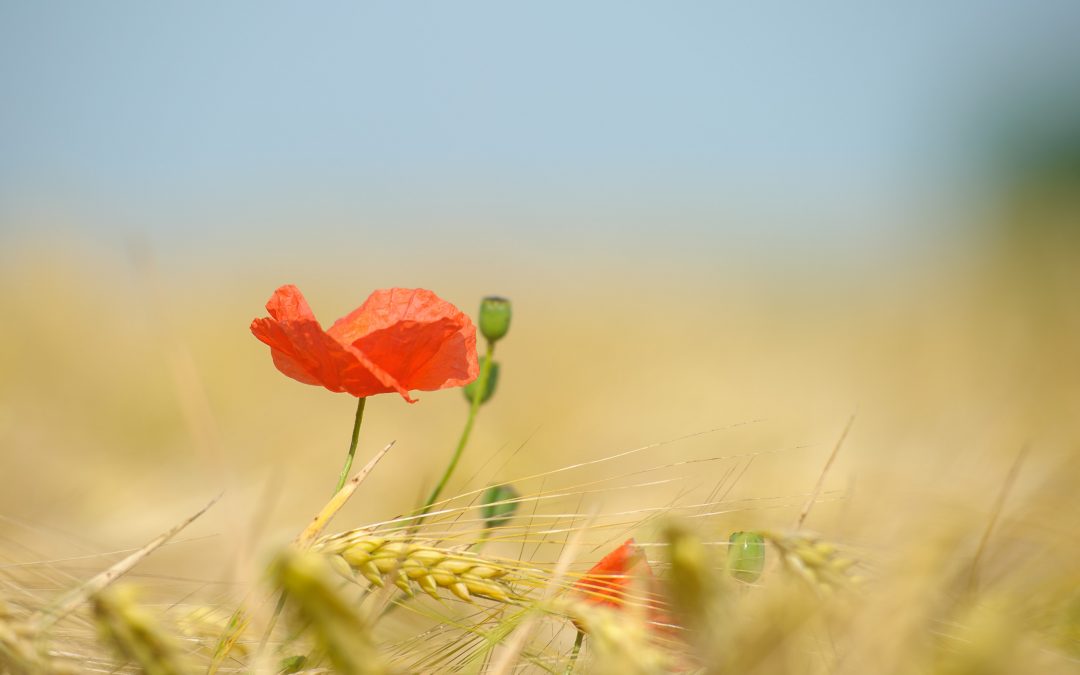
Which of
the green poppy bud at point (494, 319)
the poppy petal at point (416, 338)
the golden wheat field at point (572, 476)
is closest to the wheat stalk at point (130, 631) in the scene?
the golden wheat field at point (572, 476)

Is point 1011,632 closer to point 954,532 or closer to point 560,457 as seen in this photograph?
point 954,532

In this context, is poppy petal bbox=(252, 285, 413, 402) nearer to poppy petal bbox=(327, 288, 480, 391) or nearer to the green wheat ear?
poppy petal bbox=(327, 288, 480, 391)

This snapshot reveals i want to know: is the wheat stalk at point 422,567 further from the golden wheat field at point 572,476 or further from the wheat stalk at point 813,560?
the wheat stalk at point 813,560

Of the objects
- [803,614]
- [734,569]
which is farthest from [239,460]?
[803,614]

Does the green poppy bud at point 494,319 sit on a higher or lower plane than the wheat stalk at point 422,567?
higher

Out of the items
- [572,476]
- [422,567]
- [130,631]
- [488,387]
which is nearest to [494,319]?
[488,387]

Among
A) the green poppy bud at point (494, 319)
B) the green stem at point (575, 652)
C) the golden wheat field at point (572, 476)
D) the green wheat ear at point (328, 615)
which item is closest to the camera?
the green wheat ear at point (328, 615)

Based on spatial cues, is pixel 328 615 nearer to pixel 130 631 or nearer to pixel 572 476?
pixel 130 631

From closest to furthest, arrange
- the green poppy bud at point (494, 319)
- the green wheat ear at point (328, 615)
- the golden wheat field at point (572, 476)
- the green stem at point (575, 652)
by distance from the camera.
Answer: the green wheat ear at point (328, 615) → the golden wheat field at point (572, 476) → the green stem at point (575, 652) → the green poppy bud at point (494, 319)
